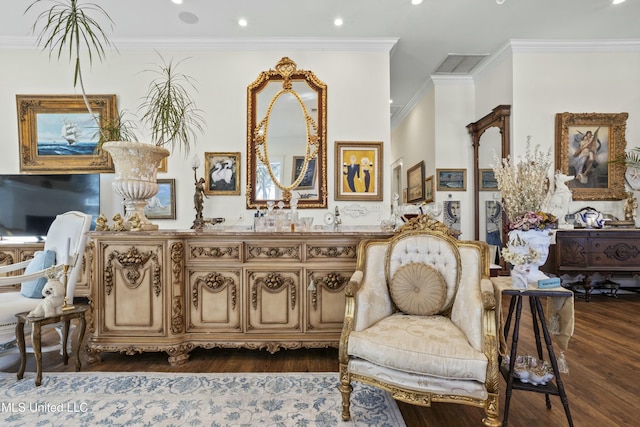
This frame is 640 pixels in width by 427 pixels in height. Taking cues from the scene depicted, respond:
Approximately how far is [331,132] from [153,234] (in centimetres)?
256

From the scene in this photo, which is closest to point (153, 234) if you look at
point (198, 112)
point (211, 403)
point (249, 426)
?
point (211, 403)

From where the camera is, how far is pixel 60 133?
401 centimetres

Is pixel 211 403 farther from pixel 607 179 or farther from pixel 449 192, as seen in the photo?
pixel 607 179

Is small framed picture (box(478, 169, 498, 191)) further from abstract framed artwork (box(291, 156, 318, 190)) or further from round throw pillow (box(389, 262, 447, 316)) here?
round throw pillow (box(389, 262, 447, 316))

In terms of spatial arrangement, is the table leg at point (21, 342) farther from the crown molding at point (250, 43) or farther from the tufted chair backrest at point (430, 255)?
the crown molding at point (250, 43)

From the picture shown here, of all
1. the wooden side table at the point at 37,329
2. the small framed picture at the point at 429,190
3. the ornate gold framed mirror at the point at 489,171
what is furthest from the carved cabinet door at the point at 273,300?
the small framed picture at the point at 429,190

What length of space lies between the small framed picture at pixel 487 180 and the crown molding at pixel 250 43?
258 centimetres

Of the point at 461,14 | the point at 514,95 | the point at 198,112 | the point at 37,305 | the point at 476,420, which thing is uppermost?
the point at 461,14

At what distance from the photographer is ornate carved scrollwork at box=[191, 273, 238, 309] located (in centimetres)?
246

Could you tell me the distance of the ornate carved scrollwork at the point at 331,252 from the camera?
250cm

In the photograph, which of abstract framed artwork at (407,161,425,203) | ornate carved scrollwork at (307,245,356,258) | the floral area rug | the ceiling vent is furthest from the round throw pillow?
abstract framed artwork at (407,161,425,203)

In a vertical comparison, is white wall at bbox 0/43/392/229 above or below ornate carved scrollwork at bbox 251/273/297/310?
above

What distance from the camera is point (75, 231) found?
2.52 meters

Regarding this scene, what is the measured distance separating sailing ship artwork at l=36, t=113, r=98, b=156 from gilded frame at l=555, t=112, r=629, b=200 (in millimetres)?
6655
